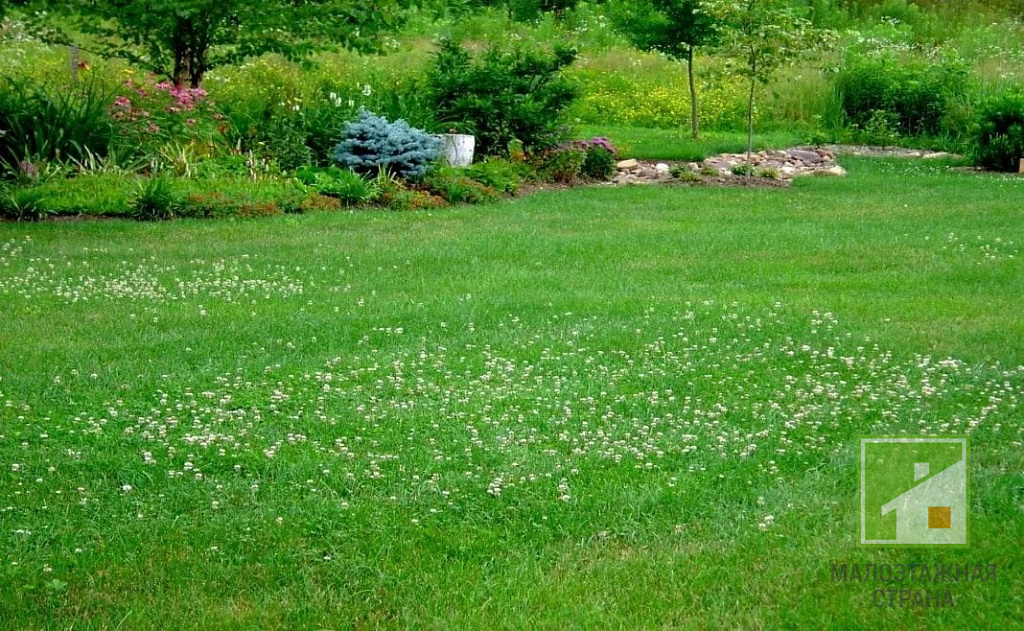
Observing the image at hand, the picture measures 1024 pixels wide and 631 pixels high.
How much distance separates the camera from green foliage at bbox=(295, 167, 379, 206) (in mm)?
15461

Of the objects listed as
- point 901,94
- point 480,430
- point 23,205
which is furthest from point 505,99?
point 480,430

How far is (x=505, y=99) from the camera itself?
62.6 feet

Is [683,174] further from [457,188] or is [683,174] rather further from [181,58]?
[181,58]

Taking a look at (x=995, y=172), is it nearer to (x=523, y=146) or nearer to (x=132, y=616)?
(x=523, y=146)

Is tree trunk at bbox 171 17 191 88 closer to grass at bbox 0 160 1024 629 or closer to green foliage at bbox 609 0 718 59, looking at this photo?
grass at bbox 0 160 1024 629

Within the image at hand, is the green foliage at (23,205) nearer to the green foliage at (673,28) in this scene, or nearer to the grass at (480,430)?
the grass at (480,430)

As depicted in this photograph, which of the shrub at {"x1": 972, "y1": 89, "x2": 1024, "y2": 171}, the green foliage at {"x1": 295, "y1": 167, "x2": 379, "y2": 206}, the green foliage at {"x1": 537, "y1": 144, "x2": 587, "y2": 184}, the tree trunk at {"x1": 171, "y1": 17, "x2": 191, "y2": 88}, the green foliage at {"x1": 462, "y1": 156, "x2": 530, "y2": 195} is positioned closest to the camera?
the green foliage at {"x1": 295, "y1": 167, "x2": 379, "y2": 206}

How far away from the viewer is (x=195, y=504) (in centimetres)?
493

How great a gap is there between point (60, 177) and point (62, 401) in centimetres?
906

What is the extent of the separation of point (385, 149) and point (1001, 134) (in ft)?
40.1

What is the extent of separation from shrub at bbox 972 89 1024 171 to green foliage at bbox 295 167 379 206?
12.2 meters

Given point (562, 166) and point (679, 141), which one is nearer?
point (562, 166)

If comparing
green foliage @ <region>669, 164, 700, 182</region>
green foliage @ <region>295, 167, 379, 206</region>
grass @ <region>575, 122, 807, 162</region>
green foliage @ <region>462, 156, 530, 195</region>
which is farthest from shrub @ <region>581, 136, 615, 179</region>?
green foliage @ <region>295, 167, 379, 206</region>

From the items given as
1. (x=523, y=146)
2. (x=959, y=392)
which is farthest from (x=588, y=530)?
(x=523, y=146)
